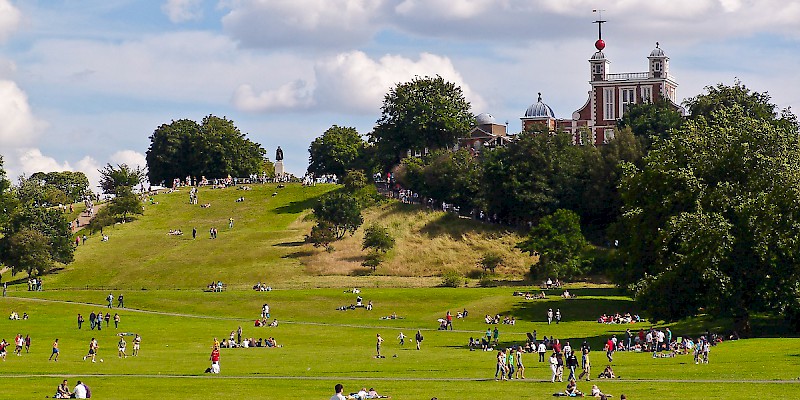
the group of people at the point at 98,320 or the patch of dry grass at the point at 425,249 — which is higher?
the patch of dry grass at the point at 425,249

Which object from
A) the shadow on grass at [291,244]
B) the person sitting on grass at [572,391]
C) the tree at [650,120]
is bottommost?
the person sitting on grass at [572,391]

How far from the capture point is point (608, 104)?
173000mm

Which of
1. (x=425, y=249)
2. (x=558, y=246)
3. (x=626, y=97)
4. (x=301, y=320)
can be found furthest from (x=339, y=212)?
(x=626, y=97)

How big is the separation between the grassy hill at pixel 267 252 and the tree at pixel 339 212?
2.27 m

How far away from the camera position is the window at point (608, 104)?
567ft

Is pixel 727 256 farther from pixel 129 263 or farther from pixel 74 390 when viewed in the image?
pixel 129 263

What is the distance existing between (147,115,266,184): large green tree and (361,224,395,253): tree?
210ft

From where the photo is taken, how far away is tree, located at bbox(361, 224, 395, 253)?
420 ft

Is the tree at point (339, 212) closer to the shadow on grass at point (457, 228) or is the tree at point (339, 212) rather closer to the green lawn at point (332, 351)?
the shadow on grass at point (457, 228)

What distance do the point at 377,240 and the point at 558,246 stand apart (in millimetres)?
19770

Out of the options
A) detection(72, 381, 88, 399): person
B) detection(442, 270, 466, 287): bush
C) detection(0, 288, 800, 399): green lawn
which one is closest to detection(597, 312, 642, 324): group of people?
detection(0, 288, 800, 399): green lawn

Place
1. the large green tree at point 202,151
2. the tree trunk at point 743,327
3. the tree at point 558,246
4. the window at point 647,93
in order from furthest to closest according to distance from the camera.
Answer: the large green tree at point 202,151
the window at point 647,93
the tree at point 558,246
the tree trunk at point 743,327

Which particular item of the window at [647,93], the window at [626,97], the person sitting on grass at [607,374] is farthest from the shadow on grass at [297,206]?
the person sitting on grass at [607,374]

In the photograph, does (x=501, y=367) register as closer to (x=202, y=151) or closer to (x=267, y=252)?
(x=267, y=252)
